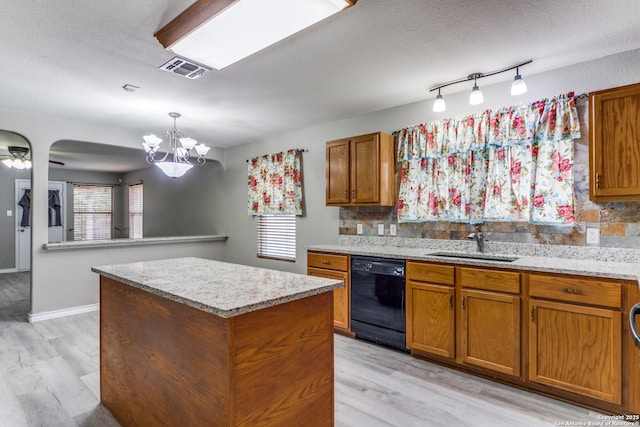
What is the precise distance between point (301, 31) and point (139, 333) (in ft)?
6.79

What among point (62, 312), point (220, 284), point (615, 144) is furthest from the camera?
point (62, 312)

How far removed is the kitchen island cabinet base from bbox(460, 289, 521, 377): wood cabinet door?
147 centimetres

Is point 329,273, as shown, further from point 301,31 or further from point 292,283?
point 301,31

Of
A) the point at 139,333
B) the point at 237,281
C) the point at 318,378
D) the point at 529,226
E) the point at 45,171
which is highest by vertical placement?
the point at 45,171

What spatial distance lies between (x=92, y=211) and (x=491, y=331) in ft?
31.7

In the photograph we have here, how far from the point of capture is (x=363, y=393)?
7.98 ft

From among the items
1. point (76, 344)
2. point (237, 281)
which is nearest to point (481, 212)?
point (237, 281)

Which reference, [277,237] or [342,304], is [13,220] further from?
[342,304]

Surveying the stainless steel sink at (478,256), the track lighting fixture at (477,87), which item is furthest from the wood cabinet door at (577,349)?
the track lighting fixture at (477,87)

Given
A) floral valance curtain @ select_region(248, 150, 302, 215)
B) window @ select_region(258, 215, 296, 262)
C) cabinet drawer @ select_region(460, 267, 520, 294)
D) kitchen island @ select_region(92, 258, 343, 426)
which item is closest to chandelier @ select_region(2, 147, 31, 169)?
floral valance curtain @ select_region(248, 150, 302, 215)

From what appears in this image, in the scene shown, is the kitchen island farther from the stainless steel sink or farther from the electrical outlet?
the electrical outlet

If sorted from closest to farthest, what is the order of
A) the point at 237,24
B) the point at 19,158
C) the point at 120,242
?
the point at 237,24
the point at 120,242
the point at 19,158

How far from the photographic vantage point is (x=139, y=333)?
191 cm

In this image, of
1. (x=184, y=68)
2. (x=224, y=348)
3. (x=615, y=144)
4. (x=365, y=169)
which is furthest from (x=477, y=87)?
(x=224, y=348)
